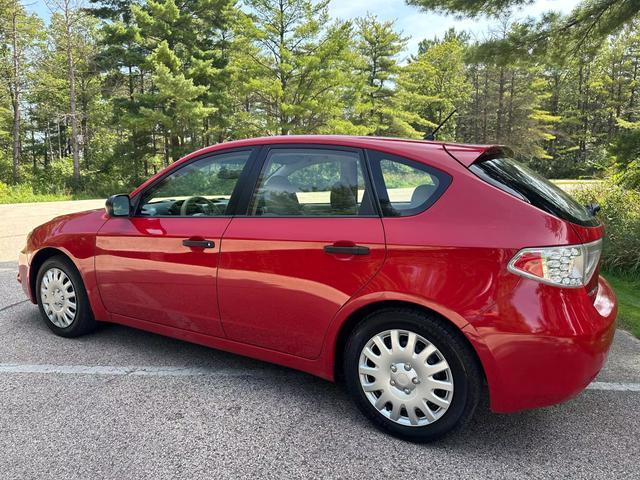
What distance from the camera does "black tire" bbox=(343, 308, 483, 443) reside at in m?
2.31

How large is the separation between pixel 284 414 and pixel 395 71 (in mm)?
38979

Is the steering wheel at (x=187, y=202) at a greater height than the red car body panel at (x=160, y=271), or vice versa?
the steering wheel at (x=187, y=202)

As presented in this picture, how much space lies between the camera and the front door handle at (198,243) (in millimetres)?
2994

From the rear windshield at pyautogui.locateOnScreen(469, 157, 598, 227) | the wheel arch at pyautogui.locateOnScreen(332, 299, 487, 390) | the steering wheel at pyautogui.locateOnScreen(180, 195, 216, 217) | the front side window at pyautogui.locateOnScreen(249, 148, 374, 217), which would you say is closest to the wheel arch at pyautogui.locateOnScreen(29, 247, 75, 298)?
the steering wheel at pyautogui.locateOnScreen(180, 195, 216, 217)

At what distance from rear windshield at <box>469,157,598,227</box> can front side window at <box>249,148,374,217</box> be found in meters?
0.65

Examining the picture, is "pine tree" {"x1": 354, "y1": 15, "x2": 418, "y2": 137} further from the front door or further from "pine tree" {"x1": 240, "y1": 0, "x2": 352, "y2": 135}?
the front door

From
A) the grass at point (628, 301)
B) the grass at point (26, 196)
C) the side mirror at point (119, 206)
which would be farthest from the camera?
the grass at point (26, 196)

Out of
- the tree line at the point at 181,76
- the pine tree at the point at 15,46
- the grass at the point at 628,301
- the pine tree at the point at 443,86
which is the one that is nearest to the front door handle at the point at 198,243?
the grass at the point at 628,301

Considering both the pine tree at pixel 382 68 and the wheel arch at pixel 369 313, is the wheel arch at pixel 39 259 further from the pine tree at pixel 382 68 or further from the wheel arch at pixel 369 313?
the pine tree at pixel 382 68

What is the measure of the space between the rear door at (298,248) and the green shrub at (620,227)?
18.2 feet

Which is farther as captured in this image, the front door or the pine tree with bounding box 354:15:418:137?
the pine tree with bounding box 354:15:418:137

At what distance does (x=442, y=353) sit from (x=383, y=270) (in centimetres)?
50

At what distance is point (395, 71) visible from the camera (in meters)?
38.3

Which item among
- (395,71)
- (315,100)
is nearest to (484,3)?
(315,100)
